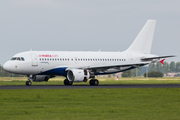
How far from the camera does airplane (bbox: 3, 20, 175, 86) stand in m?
44.8

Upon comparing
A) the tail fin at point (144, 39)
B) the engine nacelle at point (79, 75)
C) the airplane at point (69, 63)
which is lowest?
Result: the engine nacelle at point (79, 75)

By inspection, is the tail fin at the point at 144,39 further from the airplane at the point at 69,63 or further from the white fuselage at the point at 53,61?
the white fuselage at the point at 53,61

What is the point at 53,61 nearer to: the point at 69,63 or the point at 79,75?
the point at 69,63

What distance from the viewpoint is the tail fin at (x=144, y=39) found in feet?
191

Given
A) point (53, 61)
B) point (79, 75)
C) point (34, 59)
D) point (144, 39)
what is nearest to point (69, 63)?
point (53, 61)

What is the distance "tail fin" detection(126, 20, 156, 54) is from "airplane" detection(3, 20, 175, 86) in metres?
1.14

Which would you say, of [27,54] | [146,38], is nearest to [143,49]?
[146,38]

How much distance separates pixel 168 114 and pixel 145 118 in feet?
6.24

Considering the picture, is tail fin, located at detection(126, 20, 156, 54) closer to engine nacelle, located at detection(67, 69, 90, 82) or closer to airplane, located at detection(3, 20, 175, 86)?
airplane, located at detection(3, 20, 175, 86)

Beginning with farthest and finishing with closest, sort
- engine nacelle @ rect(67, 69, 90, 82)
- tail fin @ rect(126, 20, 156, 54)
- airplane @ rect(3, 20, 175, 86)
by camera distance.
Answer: tail fin @ rect(126, 20, 156, 54)
airplane @ rect(3, 20, 175, 86)
engine nacelle @ rect(67, 69, 90, 82)

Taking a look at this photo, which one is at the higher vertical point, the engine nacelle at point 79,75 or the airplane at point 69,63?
the airplane at point 69,63

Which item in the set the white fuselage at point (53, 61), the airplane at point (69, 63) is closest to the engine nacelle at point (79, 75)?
the airplane at point (69, 63)

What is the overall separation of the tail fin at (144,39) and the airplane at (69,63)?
3.73 feet

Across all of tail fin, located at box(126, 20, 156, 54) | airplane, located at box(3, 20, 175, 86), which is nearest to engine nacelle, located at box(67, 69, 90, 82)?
airplane, located at box(3, 20, 175, 86)
